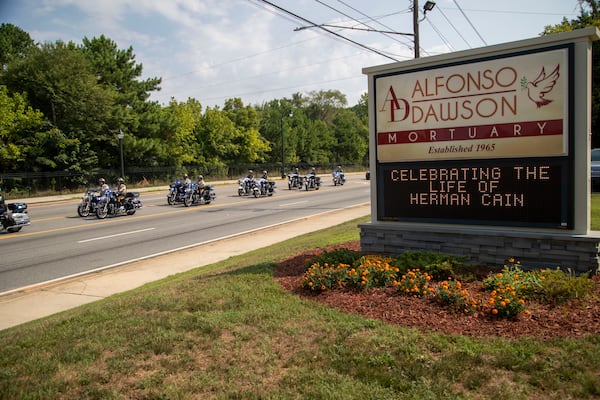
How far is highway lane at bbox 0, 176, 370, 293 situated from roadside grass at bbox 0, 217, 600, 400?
5806 millimetres

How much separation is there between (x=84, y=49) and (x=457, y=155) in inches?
1817

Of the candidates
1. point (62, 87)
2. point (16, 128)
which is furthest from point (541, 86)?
point (62, 87)

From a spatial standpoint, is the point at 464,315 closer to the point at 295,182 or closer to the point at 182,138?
the point at 295,182

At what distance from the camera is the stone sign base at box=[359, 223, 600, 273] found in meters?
6.14

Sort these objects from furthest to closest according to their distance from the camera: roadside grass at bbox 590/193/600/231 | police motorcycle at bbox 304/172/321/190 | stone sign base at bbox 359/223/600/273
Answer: police motorcycle at bbox 304/172/321/190, roadside grass at bbox 590/193/600/231, stone sign base at bbox 359/223/600/273

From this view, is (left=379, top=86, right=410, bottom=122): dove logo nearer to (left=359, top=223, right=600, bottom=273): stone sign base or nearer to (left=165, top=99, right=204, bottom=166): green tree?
(left=359, top=223, right=600, bottom=273): stone sign base

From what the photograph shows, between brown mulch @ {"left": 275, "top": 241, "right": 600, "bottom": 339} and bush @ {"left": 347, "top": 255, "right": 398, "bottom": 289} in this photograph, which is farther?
bush @ {"left": 347, "top": 255, "right": 398, "bottom": 289}

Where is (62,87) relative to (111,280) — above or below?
above

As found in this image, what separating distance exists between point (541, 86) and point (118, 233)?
13.9 metres

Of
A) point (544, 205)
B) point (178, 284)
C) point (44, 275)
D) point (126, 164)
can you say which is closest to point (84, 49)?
point (126, 164)

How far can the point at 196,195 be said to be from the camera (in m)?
25.4

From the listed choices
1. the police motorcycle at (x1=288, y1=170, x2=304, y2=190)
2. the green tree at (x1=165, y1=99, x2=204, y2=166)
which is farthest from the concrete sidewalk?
the green tree at (x1=165, y1=99, x2=204, y2=166)

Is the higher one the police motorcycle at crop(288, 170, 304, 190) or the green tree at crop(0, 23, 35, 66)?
the green tree at crop(0, 23, 35, 66)

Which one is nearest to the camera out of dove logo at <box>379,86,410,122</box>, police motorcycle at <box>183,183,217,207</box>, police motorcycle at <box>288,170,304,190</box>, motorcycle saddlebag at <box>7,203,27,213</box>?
dove logo at <box>379,86,410,122</box>
